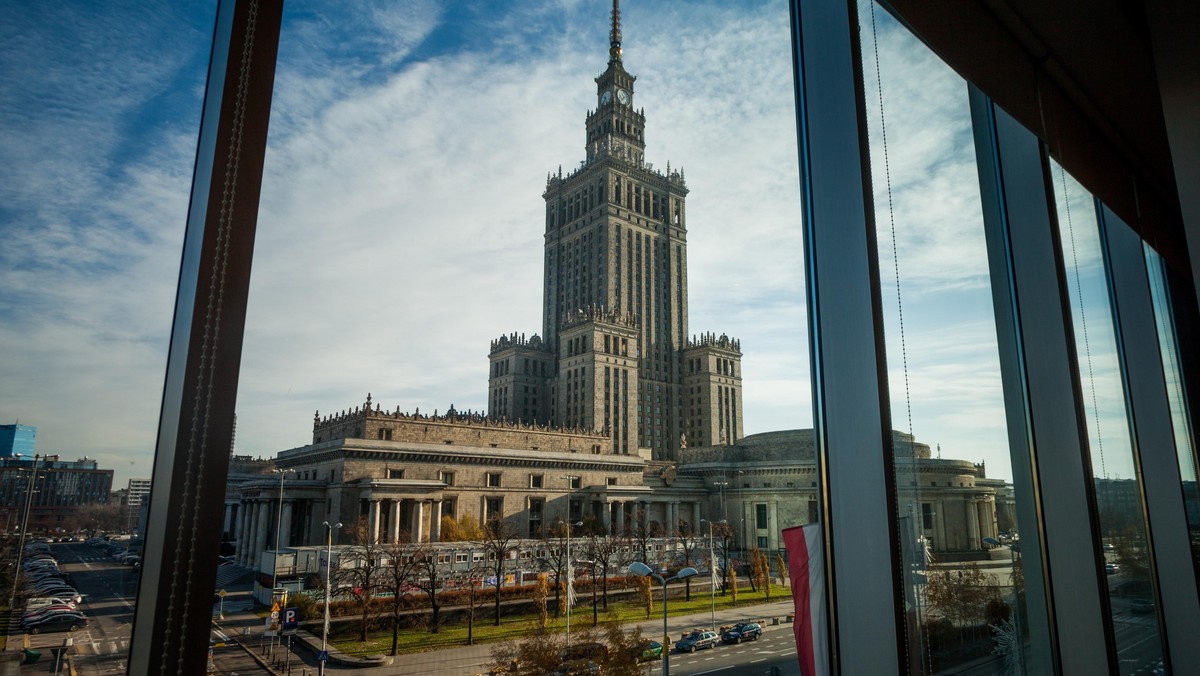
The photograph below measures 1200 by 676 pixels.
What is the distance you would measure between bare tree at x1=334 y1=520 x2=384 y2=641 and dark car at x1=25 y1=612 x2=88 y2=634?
6100 millimetres

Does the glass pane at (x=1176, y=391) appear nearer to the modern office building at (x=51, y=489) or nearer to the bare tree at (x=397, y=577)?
the modern office building at (x=51, y=489)

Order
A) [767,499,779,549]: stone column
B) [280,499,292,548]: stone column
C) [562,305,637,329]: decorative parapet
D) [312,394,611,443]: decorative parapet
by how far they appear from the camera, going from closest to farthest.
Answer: [280,499,292,548]: stone column, [767,499,779,549]: stone column, [312,394,611,443]: decorative parapet, [562,305,637,329]: decorative parapet

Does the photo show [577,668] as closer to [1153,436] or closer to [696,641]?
[696,641]

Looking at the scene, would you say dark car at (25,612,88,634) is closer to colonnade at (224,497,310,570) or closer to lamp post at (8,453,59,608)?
lamp post at (8,453,59,608)

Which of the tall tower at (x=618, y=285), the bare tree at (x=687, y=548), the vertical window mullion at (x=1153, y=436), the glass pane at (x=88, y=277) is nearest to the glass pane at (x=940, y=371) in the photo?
the vertical window mullion at (x=1153, y=436)

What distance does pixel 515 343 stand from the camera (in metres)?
31.3

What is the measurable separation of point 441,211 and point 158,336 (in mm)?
3949

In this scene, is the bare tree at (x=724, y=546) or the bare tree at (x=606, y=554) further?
the bare tree at (x=724, y=546)

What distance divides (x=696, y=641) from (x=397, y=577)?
3268 mm

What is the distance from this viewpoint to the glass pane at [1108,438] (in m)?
4.03

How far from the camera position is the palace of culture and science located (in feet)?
33.0

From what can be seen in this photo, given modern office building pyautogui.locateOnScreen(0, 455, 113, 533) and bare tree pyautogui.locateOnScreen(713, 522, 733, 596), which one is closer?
modern office building pyautogui.locateOnScreen(0, 455, 113, 533)

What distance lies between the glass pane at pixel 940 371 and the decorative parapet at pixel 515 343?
91.7 feet

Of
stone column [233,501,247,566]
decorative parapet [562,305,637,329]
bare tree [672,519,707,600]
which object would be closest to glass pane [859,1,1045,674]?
stone column [233,501,247,566]
